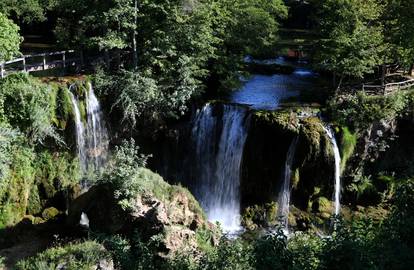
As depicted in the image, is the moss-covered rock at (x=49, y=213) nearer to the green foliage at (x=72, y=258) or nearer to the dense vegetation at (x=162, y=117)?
the dense vegetation at (x=162, y=117)

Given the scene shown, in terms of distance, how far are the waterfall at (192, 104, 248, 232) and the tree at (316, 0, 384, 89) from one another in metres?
5.96

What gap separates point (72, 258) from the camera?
15.6 m

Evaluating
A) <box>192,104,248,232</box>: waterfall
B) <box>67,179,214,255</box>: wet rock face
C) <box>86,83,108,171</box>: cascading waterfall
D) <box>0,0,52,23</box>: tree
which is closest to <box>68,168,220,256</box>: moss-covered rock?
<box>67,179,214,255</box>: wet rock face

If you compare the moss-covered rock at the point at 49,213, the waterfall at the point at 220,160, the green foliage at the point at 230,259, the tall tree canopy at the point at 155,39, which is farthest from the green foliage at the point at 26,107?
the green foliage at the point at 230,259

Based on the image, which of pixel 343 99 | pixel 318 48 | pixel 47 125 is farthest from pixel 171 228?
pixel 318 48

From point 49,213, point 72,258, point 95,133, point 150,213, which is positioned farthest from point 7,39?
point 72,258

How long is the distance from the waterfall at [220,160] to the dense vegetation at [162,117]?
3.54 feet

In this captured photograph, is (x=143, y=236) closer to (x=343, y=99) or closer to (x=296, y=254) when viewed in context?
(x=296, y=254)

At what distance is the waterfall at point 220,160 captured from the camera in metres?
24.3

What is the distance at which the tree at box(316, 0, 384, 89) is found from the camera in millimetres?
25500

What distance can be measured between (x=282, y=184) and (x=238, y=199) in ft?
7.65

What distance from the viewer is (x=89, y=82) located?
23828mm

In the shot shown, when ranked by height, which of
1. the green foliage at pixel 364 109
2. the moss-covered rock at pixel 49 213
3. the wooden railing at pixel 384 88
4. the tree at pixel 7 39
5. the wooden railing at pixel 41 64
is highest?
the tree at pixel 7 39

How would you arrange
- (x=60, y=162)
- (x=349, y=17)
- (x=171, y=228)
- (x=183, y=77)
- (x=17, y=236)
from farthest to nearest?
(x=349, y=17) → (x=183, y=77) → (x=60, y=162) → (x=17, y=236) → (x=171, y=228)
